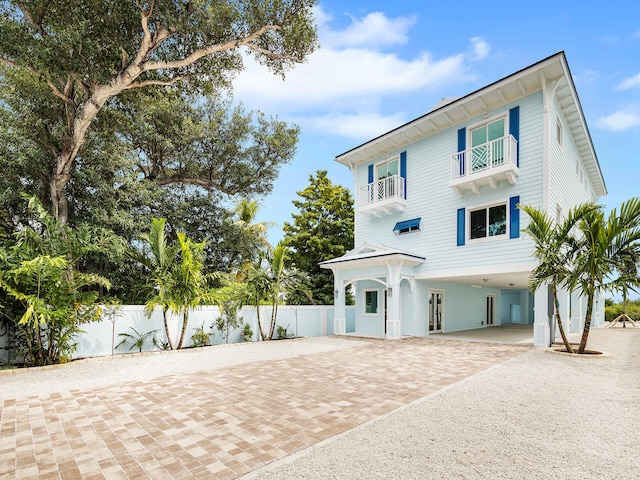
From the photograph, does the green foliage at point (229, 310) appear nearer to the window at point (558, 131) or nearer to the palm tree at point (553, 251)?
the palm tree at point (553, 251)

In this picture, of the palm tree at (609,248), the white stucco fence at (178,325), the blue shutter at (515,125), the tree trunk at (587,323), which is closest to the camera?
the palm tree at (609,248)

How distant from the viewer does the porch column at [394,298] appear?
1346cm

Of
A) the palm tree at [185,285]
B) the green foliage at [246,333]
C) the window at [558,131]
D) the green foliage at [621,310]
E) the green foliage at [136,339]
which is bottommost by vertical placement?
the green foliage at [621,310]

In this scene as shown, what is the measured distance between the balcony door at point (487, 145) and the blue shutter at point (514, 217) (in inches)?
53.8

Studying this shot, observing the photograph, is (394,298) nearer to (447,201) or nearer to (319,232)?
(447,201)

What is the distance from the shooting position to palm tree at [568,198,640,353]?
8844 mm

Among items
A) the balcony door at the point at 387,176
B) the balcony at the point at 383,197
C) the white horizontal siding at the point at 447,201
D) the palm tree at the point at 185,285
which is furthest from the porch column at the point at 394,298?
the palm tree at the point at 185,285

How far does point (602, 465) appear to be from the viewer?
130 inches

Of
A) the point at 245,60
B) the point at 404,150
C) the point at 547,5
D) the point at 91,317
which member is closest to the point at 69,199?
the point at 91,317

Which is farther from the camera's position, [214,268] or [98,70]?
[214,268]

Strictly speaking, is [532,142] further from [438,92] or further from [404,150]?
[438,92]

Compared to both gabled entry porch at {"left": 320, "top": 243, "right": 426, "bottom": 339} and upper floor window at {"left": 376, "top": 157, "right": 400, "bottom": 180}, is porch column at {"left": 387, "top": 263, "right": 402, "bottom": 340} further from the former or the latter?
upper floor window at {"left": 376, "top": 157, "right": 400, "bottom": 180}

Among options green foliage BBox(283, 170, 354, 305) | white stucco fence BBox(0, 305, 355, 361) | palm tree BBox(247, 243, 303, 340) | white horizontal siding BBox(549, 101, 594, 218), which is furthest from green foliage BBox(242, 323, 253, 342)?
white horizontal siding BBox(549, 101, 594, 218)

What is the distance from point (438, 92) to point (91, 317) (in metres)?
16.5
